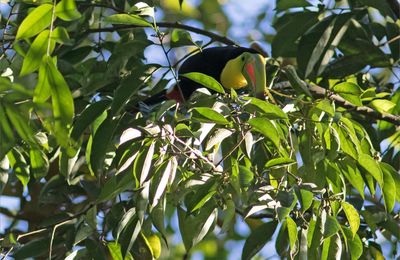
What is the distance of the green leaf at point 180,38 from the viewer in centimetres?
144

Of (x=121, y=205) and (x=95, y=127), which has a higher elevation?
(x=95, y=127)

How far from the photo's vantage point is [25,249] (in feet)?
5.22

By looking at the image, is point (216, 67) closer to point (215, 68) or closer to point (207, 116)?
point (215, 68)

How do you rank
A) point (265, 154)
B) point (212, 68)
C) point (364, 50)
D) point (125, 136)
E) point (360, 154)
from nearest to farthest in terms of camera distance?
point (125, 136) → point (360, 154) → point (265, 154) → point (364, 50) → point (212, 68)

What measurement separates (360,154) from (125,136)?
38cm

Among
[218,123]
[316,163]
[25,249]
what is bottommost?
[25,249]

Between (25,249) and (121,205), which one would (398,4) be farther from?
(25,249)

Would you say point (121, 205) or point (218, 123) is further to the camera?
point (121, 205)

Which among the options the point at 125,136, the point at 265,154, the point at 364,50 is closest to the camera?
the point at 125,136

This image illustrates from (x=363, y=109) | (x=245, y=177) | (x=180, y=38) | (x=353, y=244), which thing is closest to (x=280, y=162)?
(x=245, y=177)

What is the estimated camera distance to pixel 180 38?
4.80ft

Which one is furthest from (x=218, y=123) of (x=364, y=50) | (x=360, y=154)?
(x=364, y=50)

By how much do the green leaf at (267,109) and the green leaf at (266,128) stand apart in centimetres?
1

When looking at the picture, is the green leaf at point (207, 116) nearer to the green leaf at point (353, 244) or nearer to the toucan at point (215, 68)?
the green leaf at point (353, 244)
